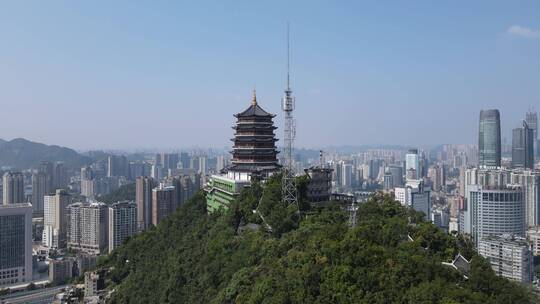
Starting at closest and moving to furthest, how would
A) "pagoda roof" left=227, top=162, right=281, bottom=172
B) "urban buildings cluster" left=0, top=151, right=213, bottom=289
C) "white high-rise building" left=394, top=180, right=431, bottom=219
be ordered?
1. "pagoda roof" left=227, top=162, right=281, bottom=172
2. "urban buildings cluster" left=0, top=151, right=213, bottom=289
3. "white high-rise building" left=394, top=180, right=431, bottom=219

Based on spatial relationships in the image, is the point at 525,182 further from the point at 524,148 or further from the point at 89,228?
the point at 89,228

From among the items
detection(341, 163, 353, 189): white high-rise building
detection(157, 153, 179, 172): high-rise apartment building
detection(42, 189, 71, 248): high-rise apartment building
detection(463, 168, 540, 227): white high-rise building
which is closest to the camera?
detection(463, 168, 540, 227): white high-rise building

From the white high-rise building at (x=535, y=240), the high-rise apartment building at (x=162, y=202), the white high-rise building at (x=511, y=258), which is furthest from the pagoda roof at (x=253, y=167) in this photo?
the high-rise apartment building at (x=162, y=202)

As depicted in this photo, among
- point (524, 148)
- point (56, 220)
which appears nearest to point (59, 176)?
point (56, 220)

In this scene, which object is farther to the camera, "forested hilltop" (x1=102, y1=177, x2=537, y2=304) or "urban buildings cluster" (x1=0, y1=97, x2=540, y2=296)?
"urban buildings cluster" (x1=0, y1=97, x2=540, y2=296)

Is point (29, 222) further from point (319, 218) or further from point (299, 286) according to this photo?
point (299, 286)

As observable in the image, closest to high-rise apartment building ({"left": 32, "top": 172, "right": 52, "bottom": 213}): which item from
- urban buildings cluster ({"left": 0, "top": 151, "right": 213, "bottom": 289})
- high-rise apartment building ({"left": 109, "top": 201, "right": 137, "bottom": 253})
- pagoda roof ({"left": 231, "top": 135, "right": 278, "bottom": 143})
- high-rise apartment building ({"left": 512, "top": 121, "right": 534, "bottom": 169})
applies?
urban buildings cluster ({"left": 0, "top": 151, "right": 213, "bottom": 289})

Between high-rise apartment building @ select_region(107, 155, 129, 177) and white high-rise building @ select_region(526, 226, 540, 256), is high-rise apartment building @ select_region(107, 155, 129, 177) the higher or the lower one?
the higher one

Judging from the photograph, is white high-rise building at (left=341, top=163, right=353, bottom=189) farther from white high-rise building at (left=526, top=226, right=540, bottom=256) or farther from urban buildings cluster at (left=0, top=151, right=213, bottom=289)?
white high-rise building at (left=526, top=226, right=540, bottom=256)
